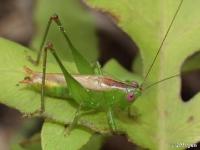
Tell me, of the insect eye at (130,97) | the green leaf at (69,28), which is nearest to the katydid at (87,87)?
the insect eye at (130,97)

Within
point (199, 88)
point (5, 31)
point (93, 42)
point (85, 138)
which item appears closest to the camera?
point (85, 138)

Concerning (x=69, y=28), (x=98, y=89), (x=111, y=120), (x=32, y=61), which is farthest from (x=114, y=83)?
(x=69, y=28)

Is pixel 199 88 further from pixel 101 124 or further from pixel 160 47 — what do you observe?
pixel 101 124

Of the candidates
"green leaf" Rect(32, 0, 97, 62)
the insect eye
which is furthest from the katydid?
"green leaf" Rect(32, 0, 97, 62)

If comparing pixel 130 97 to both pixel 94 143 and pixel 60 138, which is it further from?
pixel 60 138

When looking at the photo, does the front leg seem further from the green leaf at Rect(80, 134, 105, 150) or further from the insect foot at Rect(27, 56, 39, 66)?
the insect foot at Rect(27, 56, 39, 66)

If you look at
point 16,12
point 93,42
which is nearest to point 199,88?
point 93,42
